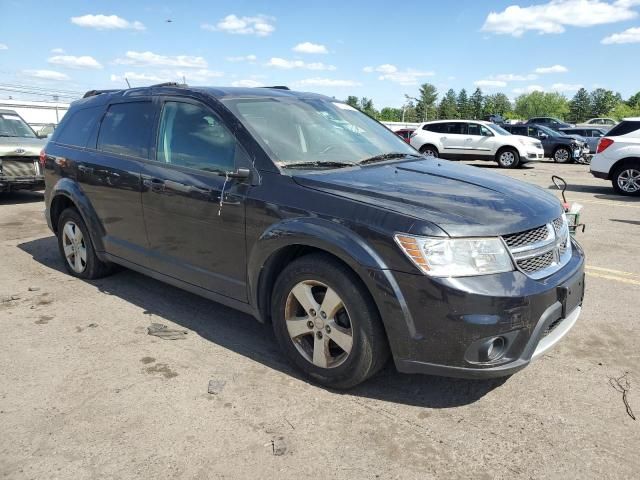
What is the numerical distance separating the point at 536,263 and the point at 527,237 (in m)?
0.15

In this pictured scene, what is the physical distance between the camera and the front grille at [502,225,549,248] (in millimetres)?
2715

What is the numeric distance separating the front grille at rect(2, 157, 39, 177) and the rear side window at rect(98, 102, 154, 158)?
6052mm

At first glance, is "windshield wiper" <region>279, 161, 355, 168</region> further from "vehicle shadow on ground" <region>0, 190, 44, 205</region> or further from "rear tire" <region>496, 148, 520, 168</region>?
"rear tire" <region>496, 148, 520, 168</region>

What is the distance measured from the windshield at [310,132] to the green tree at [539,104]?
438 ft

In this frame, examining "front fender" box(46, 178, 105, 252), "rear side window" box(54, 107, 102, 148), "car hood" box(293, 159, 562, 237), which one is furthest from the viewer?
"rear side window" box(54, 107, 102, 148)

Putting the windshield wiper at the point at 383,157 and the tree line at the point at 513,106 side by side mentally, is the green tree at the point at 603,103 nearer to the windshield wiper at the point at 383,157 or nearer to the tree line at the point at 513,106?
the tree line at the point at 513,106

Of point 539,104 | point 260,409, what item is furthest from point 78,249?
point 539,104

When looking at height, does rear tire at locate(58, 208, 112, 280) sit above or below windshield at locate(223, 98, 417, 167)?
below

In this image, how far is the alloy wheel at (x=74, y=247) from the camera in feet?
16.6

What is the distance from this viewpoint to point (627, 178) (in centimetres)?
1138

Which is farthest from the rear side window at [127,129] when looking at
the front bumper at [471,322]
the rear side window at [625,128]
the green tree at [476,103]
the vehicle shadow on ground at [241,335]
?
the green tree at [476,103]

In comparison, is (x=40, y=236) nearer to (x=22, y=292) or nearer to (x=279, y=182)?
(x=22, y=292)

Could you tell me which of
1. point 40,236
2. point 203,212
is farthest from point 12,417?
point 40,236

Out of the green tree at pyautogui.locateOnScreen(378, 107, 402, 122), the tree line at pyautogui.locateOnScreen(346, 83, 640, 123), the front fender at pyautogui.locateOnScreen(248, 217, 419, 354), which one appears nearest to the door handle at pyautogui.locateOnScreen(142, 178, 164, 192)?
the front fender at pyautogui.locateOnScreen(248, 217, 419, 354)
